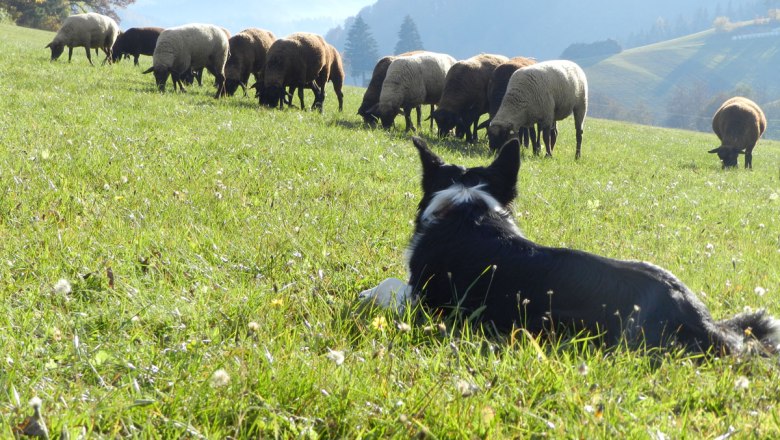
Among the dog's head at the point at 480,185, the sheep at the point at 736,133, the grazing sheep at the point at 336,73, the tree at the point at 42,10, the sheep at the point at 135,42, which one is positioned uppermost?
the tree at the point at 42,10

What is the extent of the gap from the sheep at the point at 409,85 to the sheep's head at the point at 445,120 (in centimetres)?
120

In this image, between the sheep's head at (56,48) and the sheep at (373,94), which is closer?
the sheep at (373,94)

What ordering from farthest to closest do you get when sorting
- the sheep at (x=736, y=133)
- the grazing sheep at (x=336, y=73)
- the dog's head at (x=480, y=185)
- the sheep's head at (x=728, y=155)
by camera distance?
the grazing sheep at (x=336, y=73) → the sheep at (x=736, y=133) → the sheep's head at (x=728, y=155) → the dog's head at (x=480, y=185)

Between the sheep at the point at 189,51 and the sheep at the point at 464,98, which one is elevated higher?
the sheep at the point at 189,51

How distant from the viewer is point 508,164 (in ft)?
14.6

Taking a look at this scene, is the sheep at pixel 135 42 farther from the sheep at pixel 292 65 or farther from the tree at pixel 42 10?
the tree at pixel 42 10

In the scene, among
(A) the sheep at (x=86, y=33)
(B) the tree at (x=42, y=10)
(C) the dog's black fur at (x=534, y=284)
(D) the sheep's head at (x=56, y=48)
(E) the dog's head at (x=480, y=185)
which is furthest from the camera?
(B) the tree at (x=42, y=10)

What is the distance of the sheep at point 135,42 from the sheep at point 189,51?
1368 centimetres

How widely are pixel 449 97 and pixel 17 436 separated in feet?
54.9

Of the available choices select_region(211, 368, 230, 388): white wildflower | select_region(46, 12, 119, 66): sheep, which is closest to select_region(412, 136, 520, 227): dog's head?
select_region(211, 368, 230, 388): white wildflower

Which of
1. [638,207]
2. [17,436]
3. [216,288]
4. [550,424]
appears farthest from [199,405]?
[638,207]

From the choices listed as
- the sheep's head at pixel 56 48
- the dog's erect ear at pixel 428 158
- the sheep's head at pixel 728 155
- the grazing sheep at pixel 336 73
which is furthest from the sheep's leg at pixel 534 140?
the sheep's head at pixel 56 48

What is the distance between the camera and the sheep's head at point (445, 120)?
58.4ft

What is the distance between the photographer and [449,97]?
58.6ft
